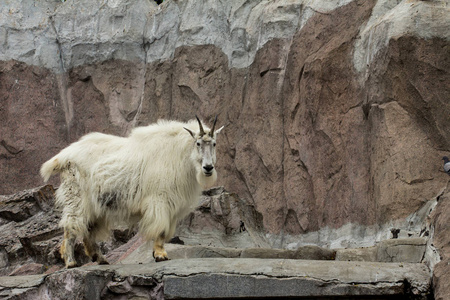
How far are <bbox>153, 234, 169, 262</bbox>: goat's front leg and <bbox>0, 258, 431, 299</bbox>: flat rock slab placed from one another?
0.33 m

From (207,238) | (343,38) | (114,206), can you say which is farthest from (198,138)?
(343,38)

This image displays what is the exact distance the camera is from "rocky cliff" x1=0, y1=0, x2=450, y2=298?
869cm

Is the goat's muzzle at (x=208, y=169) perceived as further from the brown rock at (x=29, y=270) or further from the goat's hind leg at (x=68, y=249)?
the brown rock at (x=29, y=270)

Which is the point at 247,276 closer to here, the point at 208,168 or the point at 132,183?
the point at 208,168

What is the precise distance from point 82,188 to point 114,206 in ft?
1.41

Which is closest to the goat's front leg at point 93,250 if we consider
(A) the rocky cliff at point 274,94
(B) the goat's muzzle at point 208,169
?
(B) the goat's muzzle at point 208,169

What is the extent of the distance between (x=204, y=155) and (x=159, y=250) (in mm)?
1206

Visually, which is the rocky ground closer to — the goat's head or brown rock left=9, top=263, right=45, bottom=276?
the goat's head

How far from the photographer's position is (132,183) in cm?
748

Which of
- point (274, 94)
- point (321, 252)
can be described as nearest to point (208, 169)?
point (321, 252)

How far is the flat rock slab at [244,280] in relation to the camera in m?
5.82

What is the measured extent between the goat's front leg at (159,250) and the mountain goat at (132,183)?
4 cm

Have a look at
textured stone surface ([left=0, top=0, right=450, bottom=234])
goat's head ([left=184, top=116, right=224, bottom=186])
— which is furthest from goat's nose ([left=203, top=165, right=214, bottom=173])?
textured stone surface ([left=0, top=0, right=450, bottom=234])

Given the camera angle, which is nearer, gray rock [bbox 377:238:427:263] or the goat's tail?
gray rock [bbox 377:238:427:263]
